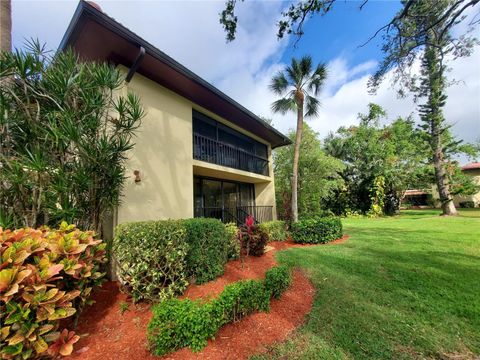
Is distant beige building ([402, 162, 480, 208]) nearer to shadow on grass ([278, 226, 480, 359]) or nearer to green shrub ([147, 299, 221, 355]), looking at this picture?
shadow on grass ([278, 226, 480, 359])

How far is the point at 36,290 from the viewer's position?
8.25 feet

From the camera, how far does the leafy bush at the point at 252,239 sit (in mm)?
7055

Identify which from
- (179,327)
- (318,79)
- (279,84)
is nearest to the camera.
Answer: (179,327)

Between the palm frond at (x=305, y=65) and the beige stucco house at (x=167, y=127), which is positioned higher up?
the palm frond at (x=305, y=65)

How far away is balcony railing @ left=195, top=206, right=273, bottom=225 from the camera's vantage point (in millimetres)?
10071

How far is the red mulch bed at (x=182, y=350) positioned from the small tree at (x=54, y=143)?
1765 millimetres

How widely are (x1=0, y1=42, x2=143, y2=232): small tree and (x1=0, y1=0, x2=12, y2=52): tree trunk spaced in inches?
44.9

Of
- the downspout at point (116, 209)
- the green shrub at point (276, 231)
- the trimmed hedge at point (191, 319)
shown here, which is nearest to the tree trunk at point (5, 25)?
the downspout at point (116, 209)

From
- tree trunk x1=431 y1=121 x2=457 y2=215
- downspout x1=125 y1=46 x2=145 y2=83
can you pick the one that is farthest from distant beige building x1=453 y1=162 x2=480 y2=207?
downspout x1=125 y1=46 x2=145 y2=83

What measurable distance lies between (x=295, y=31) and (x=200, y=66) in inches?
198

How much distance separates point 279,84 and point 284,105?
113 cm

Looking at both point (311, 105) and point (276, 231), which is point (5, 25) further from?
point (311, 105)

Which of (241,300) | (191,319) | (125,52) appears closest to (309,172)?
(125,52)

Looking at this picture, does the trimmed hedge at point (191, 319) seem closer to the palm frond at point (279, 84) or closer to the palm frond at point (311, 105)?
the palm frond at point (279, 84)
